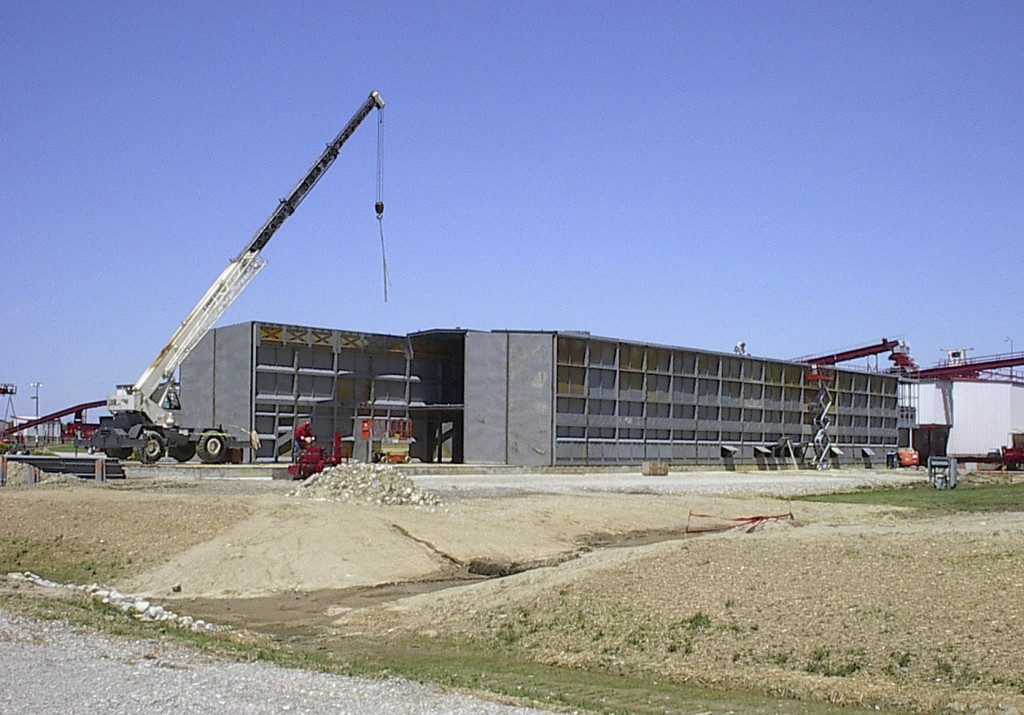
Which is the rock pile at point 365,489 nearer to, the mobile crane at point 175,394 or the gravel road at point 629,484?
the gravel road at point 629,484

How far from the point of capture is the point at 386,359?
5478 centimetres

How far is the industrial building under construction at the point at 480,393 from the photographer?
164 ft

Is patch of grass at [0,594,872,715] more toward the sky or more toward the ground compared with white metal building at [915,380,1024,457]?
more toward the ground

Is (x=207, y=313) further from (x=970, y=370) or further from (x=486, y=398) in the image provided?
(x=970, y=370)

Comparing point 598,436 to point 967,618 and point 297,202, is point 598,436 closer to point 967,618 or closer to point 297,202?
point 297,202

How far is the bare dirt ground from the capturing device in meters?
12.7

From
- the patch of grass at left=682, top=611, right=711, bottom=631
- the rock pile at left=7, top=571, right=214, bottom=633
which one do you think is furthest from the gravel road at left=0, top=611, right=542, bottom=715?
the patch of grass at left=682, top=611, right=711, bottom=631

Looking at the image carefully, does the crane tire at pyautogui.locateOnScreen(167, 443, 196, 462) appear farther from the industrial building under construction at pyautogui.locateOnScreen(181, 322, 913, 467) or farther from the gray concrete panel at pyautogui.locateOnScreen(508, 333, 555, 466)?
the gray concrete panel at pyautogui.locateOnScreen(508, 333, 555, 466)

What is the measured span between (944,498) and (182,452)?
32686 millimetres

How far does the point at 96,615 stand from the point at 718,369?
2075 inches

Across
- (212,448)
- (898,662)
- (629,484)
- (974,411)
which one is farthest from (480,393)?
(974,411)

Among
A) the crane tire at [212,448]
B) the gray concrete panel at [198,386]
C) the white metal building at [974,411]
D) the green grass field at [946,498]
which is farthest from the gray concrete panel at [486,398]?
the white metal building at [974,411]

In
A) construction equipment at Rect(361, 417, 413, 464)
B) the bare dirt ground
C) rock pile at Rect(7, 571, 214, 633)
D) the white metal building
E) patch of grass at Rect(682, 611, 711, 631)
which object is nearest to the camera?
the bare dirt ground

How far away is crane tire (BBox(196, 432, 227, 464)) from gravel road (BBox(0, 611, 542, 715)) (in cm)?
3425
